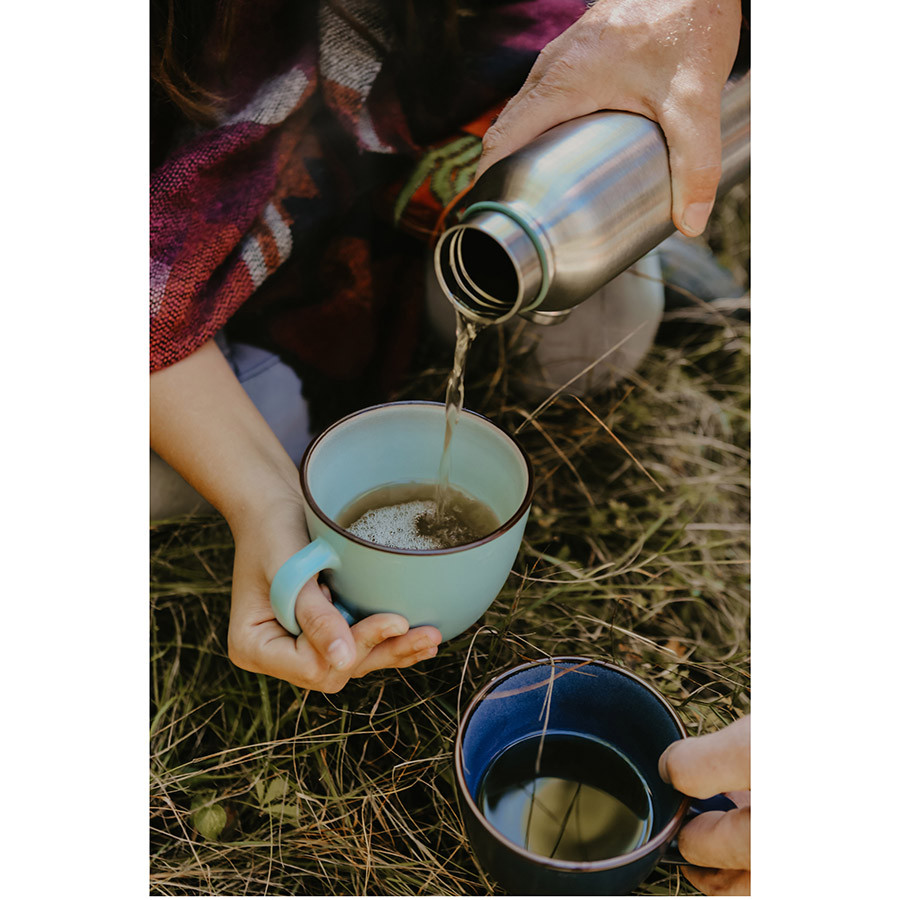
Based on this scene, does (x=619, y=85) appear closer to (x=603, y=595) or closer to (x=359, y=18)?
(x=359, y=18)

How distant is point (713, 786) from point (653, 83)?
0.50 meters

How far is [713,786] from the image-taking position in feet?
1.82

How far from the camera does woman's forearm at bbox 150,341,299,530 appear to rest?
79 cm

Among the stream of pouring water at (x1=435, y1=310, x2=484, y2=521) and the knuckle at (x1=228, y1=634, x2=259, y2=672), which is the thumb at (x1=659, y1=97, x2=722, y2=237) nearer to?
the stream of pouring water at (x1=435, y1=310, x2=484, y2=521)

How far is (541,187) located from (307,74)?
0.36m

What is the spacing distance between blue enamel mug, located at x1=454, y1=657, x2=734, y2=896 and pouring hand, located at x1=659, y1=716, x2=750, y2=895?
10mm

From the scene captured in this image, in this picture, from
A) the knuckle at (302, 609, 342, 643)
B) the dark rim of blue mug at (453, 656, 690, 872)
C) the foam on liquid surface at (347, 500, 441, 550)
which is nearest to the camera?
the dark rim of blue mug at (453, 656, 690, 872)

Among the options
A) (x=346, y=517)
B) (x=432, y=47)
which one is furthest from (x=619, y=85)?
(x=346, y=517)

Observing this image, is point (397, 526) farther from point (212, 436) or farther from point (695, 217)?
point (695, 217)

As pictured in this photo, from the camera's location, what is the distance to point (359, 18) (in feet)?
2.74

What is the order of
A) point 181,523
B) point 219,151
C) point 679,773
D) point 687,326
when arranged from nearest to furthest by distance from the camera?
1. point 679,773
2. point 219,151
3. point 181,523
4. point 687,326

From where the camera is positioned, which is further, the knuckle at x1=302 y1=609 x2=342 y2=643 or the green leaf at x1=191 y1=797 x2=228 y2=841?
the green leaf at x1=191 y1=797 x2=228 y2=841

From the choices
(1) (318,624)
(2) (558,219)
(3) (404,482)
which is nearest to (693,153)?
(2) (558,219)

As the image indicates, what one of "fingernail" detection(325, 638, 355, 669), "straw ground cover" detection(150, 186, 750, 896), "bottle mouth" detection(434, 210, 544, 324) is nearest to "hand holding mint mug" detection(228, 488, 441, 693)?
"fingernail" detection(325, 638, 355, 669)
